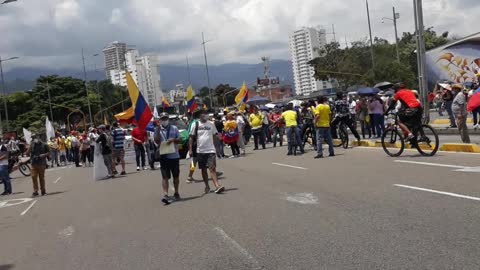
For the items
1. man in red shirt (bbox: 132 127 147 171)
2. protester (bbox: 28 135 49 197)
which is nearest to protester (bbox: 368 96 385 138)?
man in red shirt (bbox: 132 127 147 171)

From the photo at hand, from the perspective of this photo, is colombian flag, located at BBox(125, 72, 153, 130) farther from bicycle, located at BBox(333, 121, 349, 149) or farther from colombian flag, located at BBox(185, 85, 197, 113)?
colombian flag, located at BBox(185, 85, 197, 113)

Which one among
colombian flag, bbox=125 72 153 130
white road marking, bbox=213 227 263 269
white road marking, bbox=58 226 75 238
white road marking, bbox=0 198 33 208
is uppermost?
colombian flag, bbox=125 72 153 130

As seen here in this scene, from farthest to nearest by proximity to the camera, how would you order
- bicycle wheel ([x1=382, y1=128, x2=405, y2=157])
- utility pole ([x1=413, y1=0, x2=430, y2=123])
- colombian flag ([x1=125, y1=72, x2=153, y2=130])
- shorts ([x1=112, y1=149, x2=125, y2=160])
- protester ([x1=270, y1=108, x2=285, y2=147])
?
protester ([x1=270, y1=108, x2=285, y2=147]) < utility pole ([x1=413, y1=0, x2=430, y2=123]) < shorts ([x1=112, y1=149, x2=125, y2=160]) < bicycle wheel ([x1=382, y1=128, x2=405, y2=157]) < colombian flag ([x1=125, y1=72, x2=153, y2=130])

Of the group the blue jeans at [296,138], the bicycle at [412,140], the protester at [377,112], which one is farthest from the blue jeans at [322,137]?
the protester at [377,112]

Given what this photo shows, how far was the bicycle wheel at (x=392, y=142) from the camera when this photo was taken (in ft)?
47.3

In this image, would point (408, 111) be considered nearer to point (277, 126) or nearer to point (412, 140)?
point (412, 140)

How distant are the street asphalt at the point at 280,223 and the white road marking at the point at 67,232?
0.03 meters

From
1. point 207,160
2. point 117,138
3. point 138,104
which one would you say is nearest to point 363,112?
point 117,138

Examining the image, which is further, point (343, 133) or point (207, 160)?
point (343, 133)

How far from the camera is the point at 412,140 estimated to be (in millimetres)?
13883

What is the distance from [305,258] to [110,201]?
24.9ft

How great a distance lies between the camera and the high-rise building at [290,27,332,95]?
170500 mm

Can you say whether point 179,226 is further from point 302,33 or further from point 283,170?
→ point 302,33

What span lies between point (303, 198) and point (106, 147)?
10.2 meters
